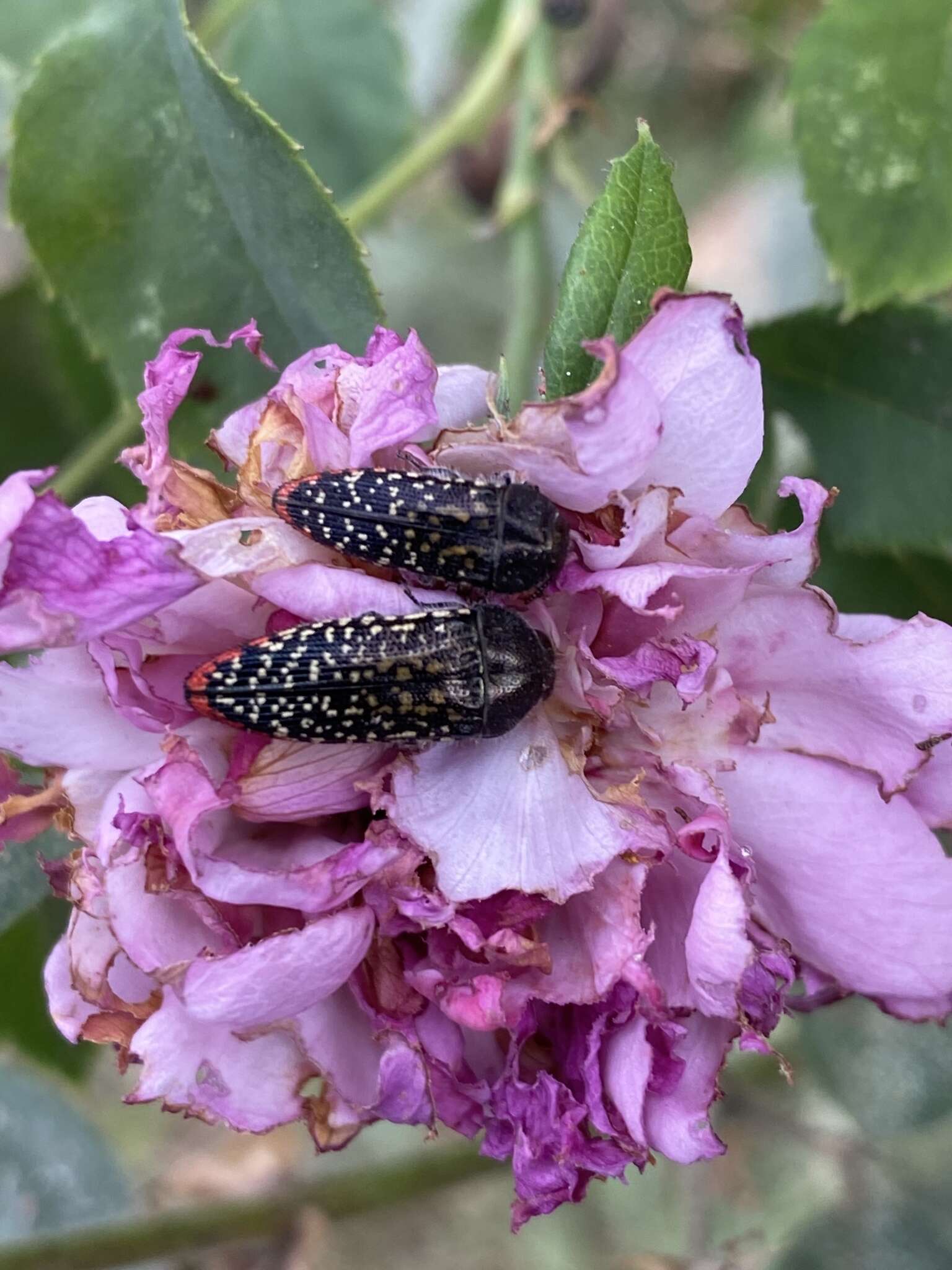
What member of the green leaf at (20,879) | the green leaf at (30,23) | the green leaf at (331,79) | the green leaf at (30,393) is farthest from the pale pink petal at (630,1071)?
the green leaf at (30,23)

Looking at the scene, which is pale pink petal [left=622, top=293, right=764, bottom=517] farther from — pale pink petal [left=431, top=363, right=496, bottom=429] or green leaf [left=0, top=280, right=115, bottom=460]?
green leaf [left=0, top=280, right=115, bottom=460]

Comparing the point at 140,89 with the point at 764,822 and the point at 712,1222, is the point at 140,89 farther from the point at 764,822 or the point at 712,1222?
the point at 712,1222

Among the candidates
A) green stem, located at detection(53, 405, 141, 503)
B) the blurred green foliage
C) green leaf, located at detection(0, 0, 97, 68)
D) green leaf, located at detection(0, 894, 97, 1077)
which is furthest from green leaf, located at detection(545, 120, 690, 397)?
green leaf, located at detection(0, 0, 97, 68)

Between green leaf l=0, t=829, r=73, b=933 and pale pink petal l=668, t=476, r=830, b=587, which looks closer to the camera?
pale pink petal l=668, t=476, r=830, b=587

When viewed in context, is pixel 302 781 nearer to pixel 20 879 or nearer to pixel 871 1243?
pixel 20 879

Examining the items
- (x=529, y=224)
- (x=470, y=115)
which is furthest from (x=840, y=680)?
(x=470, y=115)

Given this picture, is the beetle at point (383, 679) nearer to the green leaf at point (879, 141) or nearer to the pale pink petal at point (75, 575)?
the pale pink petal at point (75, 575)

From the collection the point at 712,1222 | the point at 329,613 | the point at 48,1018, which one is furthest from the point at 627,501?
the point at 712,1222
